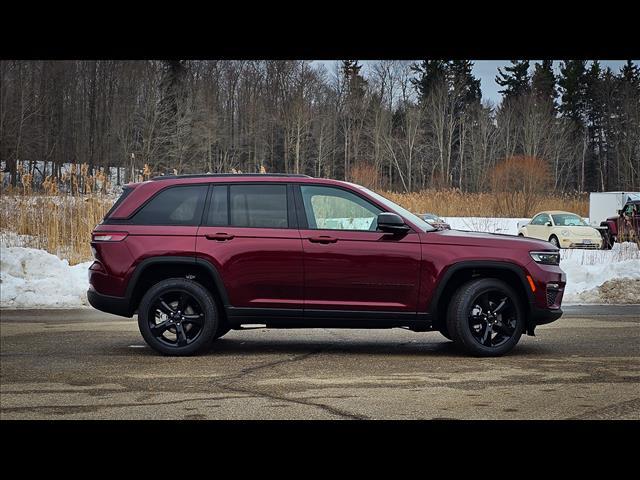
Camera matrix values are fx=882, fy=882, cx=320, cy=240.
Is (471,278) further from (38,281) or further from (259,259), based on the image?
(38,281)

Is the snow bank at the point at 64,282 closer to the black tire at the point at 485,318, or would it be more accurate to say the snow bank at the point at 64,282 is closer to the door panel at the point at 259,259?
the door panel at the point at 259,259

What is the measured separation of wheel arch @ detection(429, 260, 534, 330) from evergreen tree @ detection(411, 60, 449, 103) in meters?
57.4

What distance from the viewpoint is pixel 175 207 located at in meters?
9.48

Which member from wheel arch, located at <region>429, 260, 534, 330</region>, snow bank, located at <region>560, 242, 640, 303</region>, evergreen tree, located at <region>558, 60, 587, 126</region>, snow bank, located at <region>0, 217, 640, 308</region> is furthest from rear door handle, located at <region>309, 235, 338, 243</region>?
evergreen tree, located at <region>558, 60, 587, 126</region>

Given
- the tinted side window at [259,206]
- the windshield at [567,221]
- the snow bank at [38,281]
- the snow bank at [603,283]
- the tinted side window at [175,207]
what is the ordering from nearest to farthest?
the tinted side window at [259,206] → the tinted side window at [175,207] → the snow bank at [38,281] → the snow bank at [603,283] → the windshield at [567,221]

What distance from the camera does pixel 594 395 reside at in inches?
282

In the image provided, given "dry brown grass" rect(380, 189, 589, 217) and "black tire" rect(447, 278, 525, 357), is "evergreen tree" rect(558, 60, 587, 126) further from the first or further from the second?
"black tire" rect(447, 278, 525, 357)

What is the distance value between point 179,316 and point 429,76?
59638 millimetres

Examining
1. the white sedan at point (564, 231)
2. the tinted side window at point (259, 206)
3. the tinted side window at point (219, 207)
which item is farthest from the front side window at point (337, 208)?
the white sedan at point (564, 231)

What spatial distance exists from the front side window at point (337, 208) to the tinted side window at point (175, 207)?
3.73 ft

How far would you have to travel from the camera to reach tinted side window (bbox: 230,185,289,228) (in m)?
9.31

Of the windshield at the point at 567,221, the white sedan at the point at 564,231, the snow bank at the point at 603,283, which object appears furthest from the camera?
the windshield at the point at 567,221

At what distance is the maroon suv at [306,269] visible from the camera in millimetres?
9102
